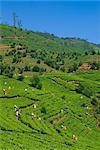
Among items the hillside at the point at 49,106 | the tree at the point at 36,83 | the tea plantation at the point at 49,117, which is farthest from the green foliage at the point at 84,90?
the tree at the point at 36,83

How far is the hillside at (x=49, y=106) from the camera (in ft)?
156

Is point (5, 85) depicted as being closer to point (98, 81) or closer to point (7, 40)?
point (98, 81)

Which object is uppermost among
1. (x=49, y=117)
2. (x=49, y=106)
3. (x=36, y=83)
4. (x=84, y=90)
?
(x=36, y=83)

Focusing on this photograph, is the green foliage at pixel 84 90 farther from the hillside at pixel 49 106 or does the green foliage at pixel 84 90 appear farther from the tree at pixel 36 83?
the tree at pixel 36 83

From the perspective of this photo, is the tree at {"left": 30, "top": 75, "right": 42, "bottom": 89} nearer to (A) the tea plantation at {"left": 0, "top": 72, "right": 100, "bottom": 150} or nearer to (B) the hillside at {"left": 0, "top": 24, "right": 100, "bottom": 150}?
(B) the hillside at {"left": 0, "top": 24, "right": 100, "bottom": 150}

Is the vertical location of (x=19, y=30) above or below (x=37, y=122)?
above

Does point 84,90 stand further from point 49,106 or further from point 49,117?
point 49,117

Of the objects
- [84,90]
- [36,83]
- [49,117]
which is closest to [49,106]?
[49,117]

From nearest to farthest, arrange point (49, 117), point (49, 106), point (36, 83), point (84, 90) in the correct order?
point (49, 117) → point (49, 106) → point (36, 83) → point (84, 90)

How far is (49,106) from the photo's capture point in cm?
7119

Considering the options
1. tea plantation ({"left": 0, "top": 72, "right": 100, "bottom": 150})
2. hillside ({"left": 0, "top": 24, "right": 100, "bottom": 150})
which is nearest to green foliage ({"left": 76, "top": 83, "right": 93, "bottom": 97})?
hillside ({"left": 0, "top": 24, "right": 100, "bottom": 150})

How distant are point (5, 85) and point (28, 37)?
4343 inches

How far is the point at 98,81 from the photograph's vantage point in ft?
354

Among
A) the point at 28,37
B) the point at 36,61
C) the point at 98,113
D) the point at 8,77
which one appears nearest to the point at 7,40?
the point at 28,37
